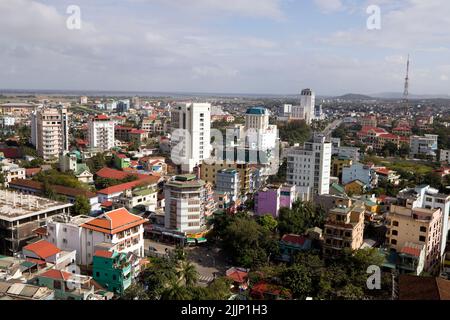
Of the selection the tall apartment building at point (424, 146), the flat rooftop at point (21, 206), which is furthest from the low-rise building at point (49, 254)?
the tall apartment building at point (424, 146)

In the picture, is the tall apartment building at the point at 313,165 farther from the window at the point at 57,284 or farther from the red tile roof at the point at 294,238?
the window at the point at 57,284

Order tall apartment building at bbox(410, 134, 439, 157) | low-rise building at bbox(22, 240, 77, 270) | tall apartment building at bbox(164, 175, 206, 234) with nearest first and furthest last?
1. low-rise building at bbox(22, 240, 77, 270)
2. tall apartment building at bbox(164, 175, 206, 234)
3. tall apartment building at bbox(410, 134, 439, 157)

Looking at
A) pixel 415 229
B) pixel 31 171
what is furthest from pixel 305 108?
pixel 415 229

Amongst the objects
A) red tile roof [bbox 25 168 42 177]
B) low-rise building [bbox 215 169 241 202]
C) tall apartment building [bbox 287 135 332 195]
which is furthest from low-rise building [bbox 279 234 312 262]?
red tile roof [bbox 25 168 42 177]

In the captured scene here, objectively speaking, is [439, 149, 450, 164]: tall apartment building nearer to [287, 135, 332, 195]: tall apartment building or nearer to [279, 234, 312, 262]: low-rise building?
[287, 135, 332, 195]: tall apartment building

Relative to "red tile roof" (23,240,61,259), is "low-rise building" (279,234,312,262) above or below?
below
